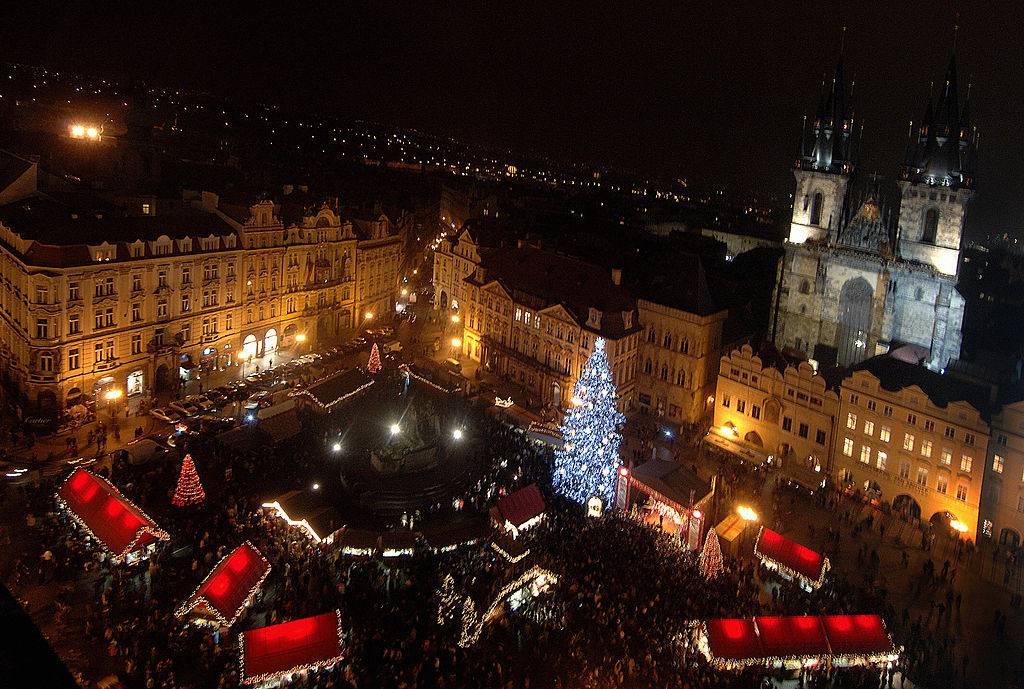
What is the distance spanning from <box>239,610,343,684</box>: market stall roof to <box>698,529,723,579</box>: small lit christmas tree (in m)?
15.7

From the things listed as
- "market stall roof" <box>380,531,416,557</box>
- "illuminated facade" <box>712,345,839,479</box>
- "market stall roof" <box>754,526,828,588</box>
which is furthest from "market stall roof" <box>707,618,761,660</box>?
"illuminated facade" <box>712,345,839,479</box>

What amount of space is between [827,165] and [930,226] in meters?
10.1

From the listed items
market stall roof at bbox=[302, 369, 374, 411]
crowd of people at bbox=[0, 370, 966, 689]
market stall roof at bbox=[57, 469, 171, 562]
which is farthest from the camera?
market stall roof at bbox=[302, 369, 374, 411]

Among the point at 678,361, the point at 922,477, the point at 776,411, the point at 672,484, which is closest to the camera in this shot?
the point at 672,484

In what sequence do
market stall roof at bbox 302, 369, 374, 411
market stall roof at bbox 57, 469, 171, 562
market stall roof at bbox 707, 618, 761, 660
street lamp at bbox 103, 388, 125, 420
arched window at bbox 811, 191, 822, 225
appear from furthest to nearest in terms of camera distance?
arched window at bbox 811, 191, 822, 225, market stall roof at bbox 302, 369, 374, 411, street lamp at bbox 103, 388, 125, 420, market stall roof at bbox 57, 469, 171, 562, market stall roof at bbox 707, 618, 761, 660

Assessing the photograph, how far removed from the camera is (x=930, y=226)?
5453 cm

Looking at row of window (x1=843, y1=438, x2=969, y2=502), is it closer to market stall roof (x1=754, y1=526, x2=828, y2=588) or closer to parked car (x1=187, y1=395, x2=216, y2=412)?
market stall roof (x1=754, y1=526, x2=828, y2=588)

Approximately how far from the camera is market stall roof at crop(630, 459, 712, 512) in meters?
36.5

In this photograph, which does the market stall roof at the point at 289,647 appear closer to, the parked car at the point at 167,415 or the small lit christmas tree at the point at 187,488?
the small lit christmas tree at the point at 187,488

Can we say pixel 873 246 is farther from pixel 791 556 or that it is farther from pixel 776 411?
pixel 791 556

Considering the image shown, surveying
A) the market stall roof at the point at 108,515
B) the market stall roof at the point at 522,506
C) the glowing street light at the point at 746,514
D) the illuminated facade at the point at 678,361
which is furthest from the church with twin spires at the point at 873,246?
the market stall roof at the point at 108,515

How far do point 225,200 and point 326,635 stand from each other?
39692 millimetres

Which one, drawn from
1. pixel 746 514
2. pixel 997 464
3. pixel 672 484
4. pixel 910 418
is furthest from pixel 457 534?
pixel 997 464

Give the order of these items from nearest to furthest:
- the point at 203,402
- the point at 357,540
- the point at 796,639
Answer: the point at 796,639
the point at 357,540
the point at 203,402
